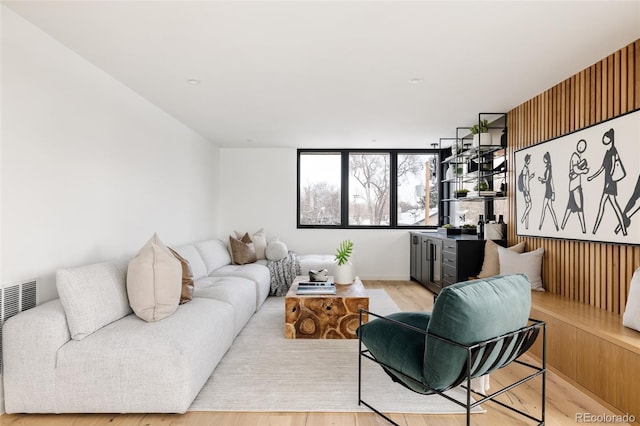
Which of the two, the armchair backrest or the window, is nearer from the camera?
the armchair backrest

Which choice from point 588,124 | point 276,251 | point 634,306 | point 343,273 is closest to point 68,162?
point 343,273

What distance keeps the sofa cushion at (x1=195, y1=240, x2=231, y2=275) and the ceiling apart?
1.77m

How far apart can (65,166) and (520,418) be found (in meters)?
3.49

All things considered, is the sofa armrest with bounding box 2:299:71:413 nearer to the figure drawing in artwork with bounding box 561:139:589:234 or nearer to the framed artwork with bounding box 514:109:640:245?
the framed artwork with bounding box 514:109:640:245

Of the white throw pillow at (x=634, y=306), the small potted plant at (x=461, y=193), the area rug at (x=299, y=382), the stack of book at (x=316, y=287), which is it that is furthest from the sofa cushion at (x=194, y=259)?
the white throw pillow at (x=634, y=306)

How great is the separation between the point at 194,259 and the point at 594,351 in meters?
3.84

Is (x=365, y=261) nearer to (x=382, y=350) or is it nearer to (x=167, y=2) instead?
(x=382, y=350)

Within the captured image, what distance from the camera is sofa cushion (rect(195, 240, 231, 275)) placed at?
4965mm

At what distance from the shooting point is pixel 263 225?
705 centimetres

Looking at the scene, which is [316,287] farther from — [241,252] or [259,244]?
[259,244]

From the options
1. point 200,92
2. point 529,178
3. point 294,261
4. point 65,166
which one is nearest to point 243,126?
point 200,92

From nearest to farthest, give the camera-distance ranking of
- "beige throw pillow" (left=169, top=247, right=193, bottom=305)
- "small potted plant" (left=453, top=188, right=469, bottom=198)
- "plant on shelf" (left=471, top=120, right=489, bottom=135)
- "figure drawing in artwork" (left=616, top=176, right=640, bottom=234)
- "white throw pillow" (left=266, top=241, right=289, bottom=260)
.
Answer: "figure drawing in artwork" (left=616, top=176, right=640, bottom=234) < "beige throw pillow" (left=169, top=247, right=193, bottom=305) < "plant on shelf" (left=471, top=120, right=489, bottom=135) < "small potted plant" (left=453, top=188, right=469, bottom=198) < "white throw pillow" (left=266, top=241, right=289, bottom=260)

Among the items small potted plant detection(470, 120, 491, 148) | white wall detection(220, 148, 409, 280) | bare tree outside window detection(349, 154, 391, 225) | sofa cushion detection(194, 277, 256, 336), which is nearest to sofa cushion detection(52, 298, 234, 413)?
sofa cushion detection(194, 277, 256, 336)
